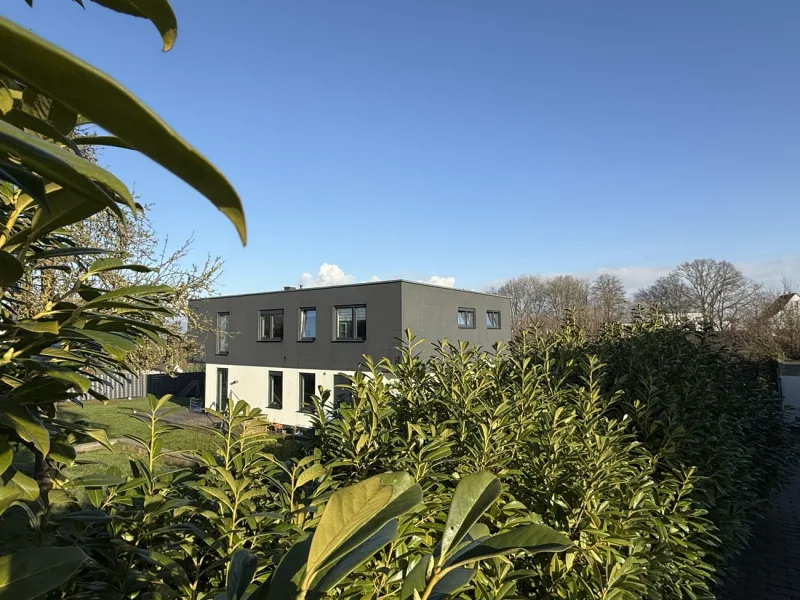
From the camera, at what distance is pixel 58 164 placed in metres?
0.39

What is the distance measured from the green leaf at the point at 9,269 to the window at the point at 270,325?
24.3 meters

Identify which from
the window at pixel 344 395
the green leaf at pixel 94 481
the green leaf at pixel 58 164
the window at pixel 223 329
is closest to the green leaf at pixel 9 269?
the green leaf at pixel 58 164

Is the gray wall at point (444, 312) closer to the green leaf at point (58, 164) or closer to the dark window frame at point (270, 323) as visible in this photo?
the dark window frame at point (270, 323)

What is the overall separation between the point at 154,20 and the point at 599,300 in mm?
44142

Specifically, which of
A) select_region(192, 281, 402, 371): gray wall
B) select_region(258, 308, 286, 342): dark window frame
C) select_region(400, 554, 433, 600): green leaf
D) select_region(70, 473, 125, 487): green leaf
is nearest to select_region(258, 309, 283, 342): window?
select_region(258, 308, 286, 342): dark window frame

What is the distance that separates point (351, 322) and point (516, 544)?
21.4m

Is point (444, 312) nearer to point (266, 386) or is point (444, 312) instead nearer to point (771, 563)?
point (266, 386)

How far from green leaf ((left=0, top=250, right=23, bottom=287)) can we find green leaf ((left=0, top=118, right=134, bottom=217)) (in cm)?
27

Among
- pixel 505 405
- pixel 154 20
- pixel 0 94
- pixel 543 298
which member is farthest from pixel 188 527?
pixel 543 298

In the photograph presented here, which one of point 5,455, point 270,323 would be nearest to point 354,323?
point 270,323

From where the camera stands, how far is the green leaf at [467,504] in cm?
70

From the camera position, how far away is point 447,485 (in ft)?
8.09

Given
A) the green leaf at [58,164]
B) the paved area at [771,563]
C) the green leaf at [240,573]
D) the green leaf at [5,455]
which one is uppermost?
the green leaf at [58,164]

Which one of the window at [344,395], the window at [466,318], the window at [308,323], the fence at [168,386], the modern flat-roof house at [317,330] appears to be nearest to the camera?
the window at [344,395]
